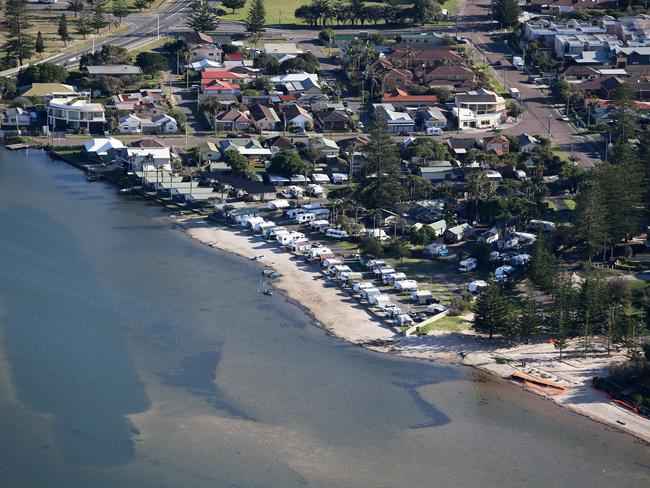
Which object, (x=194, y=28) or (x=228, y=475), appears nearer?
(x=228, y=475)

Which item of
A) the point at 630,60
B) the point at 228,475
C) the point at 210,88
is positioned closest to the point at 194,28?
the point at 210,88

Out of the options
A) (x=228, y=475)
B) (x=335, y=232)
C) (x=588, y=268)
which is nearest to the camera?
(x=228, y=475)

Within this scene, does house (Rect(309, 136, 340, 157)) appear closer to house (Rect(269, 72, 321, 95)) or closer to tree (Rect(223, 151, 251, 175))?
tree (Rect(223, 151, 251, 175))

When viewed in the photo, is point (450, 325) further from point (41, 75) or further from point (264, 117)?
point (41, 75)

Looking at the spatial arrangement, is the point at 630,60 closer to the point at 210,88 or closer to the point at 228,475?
the point at 210,88

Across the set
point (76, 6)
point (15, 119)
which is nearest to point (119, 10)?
point (76, 6)

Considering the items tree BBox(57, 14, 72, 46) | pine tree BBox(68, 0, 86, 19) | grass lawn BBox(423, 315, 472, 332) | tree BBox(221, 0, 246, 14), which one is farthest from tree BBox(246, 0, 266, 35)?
grass lawn BBox(423, 315, 472, 332)
